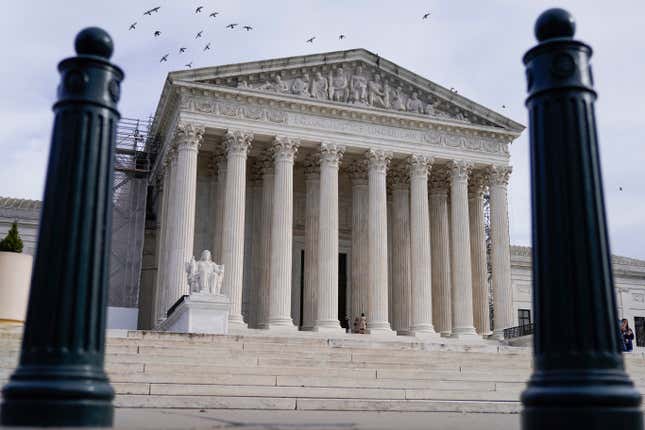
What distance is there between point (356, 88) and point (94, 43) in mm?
33670

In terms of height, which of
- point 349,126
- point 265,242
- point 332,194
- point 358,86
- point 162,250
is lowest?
point 162,250

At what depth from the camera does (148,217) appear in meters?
45.2

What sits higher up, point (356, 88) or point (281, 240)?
point (356, 88)

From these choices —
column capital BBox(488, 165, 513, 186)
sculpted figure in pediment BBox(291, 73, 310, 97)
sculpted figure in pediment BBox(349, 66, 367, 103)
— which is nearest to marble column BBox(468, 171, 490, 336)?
column capital BBox(488, 165, 513, 186)

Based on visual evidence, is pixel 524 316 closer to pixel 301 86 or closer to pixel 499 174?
pixel 499 174

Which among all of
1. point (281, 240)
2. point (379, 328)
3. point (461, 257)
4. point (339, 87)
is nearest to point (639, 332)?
point (461, 257)

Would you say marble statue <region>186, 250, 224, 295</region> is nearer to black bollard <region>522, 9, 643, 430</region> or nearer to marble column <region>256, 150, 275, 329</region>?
marble column <region>256, 150, 275, 329</region>

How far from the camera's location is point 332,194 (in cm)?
3616

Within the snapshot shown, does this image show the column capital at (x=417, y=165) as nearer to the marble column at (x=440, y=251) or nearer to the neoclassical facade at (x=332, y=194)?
the neoclassical facade at (x=332, y=194)

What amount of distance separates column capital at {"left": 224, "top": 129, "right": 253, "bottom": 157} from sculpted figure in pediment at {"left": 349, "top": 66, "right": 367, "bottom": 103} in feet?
20.3

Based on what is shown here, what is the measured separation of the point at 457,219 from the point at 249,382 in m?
23.5

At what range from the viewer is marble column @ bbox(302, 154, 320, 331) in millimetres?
36531

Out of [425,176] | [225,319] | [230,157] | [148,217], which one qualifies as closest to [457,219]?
[425,176]

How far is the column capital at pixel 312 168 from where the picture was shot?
127 feet
